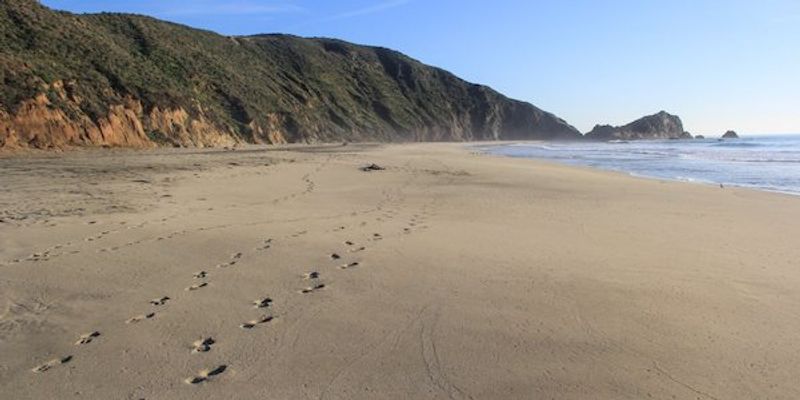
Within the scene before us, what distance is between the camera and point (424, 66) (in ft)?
347

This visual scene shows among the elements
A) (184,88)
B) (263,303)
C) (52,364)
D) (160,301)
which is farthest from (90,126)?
(52,364)

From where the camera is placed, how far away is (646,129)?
129 m

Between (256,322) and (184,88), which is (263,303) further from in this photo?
(184,88)

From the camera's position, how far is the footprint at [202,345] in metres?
3.80

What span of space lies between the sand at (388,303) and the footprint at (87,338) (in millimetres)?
18

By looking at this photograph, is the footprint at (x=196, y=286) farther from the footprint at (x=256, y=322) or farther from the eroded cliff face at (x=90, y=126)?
the eroded cliff face at (x=90, y=126)

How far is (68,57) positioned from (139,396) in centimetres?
3041

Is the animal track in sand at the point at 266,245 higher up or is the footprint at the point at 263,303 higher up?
the animal track in sand at the point at 266,245

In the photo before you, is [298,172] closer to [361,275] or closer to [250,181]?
[250,181]

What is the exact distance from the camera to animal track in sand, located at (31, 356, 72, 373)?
11.5 ft

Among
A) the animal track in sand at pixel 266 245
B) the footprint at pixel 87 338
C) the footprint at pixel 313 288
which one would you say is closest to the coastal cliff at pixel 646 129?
the animal track in sand at pixel 266 245

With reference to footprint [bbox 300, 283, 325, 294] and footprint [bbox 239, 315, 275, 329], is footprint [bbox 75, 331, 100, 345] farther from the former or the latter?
footprint [bbox 300, 283, 325, 294]

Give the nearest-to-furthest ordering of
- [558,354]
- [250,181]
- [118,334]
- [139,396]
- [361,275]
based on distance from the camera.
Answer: [139,396], [558,354], [118,334], [361,275], [250,181]

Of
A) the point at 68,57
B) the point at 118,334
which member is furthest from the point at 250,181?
the point at 68,57
